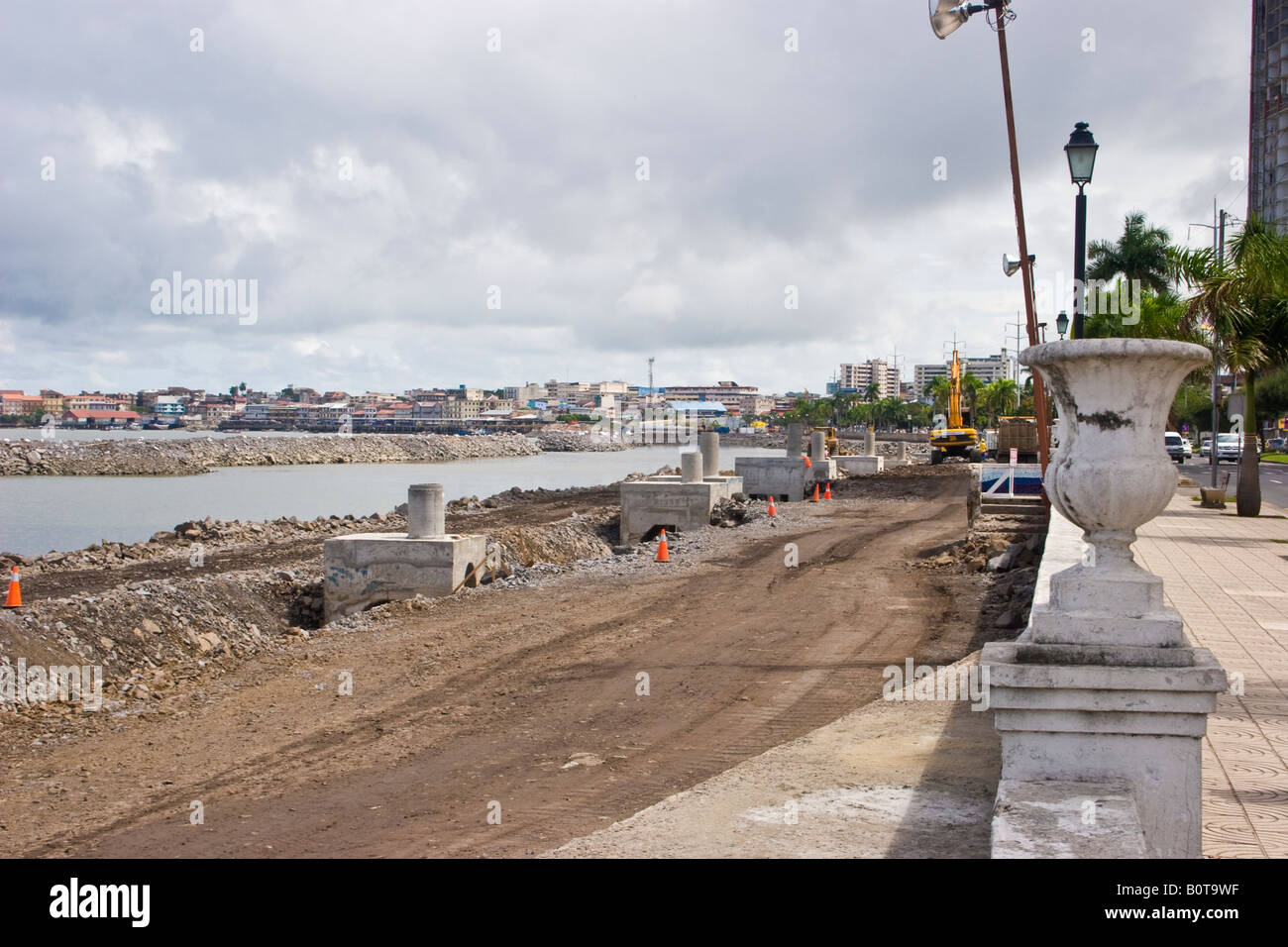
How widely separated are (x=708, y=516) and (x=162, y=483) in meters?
60.1

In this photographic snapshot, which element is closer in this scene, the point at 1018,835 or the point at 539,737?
the point at 1018,835

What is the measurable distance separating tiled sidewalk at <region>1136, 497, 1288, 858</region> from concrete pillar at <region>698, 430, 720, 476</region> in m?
15.4

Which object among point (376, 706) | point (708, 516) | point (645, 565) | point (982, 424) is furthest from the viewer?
point (982, 424)

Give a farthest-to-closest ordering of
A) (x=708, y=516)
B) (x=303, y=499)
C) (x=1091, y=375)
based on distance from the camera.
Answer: (x=303, y=499)
(x=708, y=516)
(x=1091, y=375)

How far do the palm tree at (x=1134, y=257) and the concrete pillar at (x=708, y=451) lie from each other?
93.4ft

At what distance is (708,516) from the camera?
29.1 metres

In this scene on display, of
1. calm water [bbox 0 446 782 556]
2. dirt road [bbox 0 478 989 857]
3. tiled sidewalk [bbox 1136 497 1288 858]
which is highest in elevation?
tiled sidewalk [bbox 1136 497 1288 858]

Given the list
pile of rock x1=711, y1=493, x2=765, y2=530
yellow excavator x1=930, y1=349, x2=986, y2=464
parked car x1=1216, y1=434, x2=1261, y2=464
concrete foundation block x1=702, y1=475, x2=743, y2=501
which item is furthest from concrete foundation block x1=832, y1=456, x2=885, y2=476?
pile of rock x1=711, y1=493, x2=765, y2=530

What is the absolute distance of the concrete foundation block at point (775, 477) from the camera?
123 feet

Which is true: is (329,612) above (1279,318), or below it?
below

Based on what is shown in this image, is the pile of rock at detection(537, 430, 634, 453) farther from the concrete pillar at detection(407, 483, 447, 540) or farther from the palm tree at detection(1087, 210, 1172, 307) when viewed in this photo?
the concrete pillar at detection(407, 483, 447, 540)

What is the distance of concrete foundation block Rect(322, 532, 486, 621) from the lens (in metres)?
17.8
